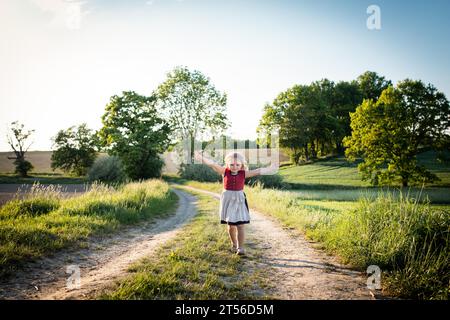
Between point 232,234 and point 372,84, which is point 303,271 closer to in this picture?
point 232,234

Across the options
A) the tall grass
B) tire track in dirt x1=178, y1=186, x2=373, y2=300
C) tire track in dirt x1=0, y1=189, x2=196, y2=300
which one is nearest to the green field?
the tall grass

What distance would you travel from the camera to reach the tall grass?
570cm

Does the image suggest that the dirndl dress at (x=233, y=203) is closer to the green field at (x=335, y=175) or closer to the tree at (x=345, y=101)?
the green field at (x=335, y=175)

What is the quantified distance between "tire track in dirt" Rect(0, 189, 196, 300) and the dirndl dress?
2119 mm

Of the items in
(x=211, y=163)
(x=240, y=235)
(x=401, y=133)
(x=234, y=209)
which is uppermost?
(x=401, y=133)

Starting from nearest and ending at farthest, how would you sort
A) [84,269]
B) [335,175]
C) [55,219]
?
[84,269] < [55,219] < [335,175]

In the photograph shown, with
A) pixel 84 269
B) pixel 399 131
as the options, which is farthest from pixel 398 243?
pixel 399 131

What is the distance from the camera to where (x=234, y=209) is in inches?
245

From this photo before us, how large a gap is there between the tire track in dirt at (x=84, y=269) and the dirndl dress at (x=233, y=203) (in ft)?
6.95

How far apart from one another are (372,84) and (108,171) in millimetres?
63499

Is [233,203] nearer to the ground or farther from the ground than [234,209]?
farther from the ground

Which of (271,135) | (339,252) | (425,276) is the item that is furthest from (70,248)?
(271,135)

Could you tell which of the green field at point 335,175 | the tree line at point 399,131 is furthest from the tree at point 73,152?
the tree line at point 399,131

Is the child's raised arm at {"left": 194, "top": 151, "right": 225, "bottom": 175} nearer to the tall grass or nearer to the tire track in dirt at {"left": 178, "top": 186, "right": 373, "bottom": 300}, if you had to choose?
the tire track in dirt at {"left": 178, "top": 186, "right": 373, "bottom": 300}
